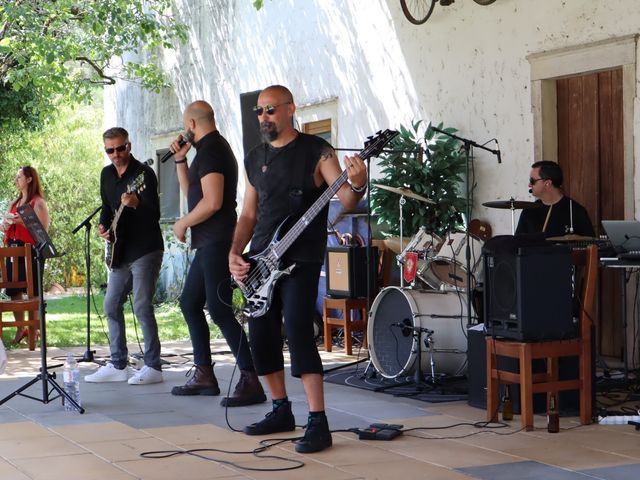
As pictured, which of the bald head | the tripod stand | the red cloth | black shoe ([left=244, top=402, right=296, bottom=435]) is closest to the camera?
black shoe ([left=244, top=402, right=296, bottom=435])

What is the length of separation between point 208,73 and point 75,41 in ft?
6.31

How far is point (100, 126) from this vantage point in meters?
33.3

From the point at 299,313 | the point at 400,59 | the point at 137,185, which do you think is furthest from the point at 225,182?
the point at 400,59

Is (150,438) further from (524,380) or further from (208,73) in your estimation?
(208,73)

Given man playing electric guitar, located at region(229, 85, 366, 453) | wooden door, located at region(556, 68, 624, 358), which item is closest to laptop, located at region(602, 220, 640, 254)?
wooden door, located at region(556, 68, 624, 358)

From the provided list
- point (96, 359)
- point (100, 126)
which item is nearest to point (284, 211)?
point (96, 359)

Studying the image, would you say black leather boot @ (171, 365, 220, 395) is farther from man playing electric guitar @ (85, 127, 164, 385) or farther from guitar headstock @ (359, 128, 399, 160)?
guitar headstock @ (359, 128, 399, 160)

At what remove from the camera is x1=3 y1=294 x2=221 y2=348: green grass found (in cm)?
1199

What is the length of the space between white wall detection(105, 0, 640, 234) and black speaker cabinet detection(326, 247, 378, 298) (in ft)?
3.62

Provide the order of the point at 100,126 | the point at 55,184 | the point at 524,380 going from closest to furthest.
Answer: the point at 524,380 < the point at 55,184 < the point at 100,126

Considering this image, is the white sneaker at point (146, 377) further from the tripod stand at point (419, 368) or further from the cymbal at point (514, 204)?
the cymbal at point (514, 204)

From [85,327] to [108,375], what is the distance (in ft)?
17.2

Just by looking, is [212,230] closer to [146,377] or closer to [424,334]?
[146,377]

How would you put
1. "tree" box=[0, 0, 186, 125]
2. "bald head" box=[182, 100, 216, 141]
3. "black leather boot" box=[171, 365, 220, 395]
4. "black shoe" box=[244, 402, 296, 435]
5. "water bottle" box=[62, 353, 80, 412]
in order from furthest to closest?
"tree" box=[0, 0, 186, 125] → "black leather boot" box=[171, 365, 220, 395] → "bald head" box=[182, 100, 216, 141] → "water bottle" box=[62, 353, 80, 412] → "black shoe" box=[244, 402, 296, 435]
